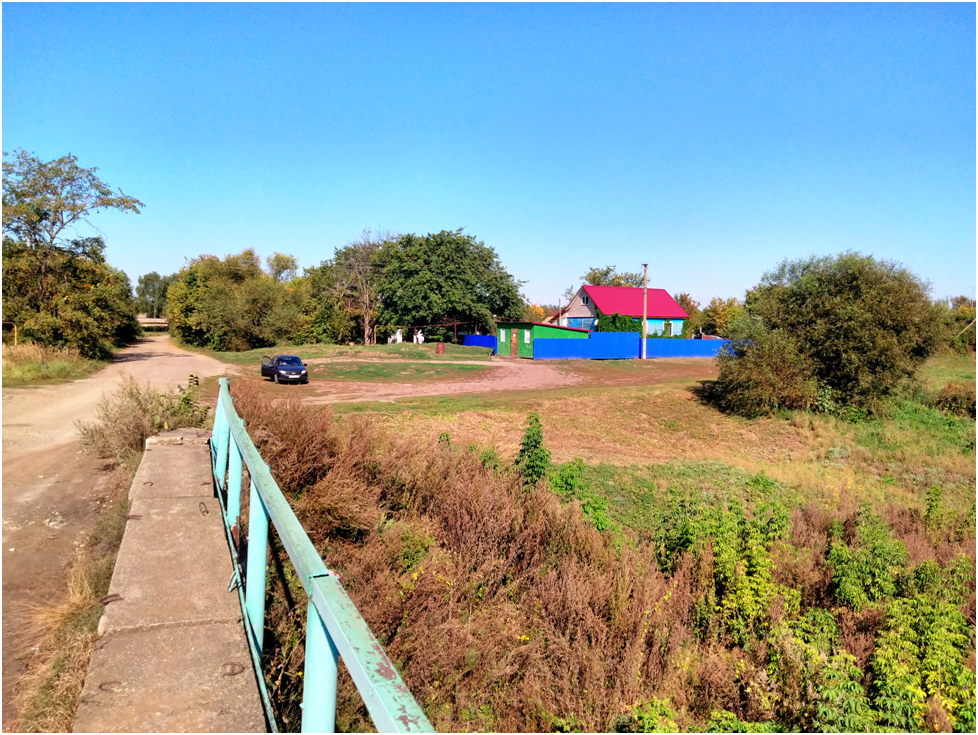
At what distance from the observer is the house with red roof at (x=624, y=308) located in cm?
5425

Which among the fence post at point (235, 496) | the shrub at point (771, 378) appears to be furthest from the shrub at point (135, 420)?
the shrub at point (771, 378)

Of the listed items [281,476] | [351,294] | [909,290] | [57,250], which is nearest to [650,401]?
[909,290]

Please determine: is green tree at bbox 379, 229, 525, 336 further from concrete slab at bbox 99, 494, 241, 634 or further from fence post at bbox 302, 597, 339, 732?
fence post at bbox 302, 597, 339, 732

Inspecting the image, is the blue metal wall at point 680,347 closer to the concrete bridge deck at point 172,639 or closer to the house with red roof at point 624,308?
the house with red roof at point 624,308

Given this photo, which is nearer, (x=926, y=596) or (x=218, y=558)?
(x=218, y=558)

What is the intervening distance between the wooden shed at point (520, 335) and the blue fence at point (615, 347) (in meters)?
1.98

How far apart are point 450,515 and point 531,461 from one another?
2984 mm

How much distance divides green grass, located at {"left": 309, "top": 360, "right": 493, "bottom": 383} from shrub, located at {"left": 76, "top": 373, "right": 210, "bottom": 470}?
704 inches

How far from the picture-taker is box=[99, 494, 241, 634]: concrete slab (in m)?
2.68

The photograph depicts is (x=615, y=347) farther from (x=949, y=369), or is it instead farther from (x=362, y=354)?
(x=949, y=369)

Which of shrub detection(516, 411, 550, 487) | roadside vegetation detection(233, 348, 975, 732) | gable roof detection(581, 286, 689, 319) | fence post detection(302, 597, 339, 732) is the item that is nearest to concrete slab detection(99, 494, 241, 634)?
roadside vegetation detection(233, 348, 975, 732)

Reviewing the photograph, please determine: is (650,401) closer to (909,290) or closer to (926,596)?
(909,290)

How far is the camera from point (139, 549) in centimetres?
338

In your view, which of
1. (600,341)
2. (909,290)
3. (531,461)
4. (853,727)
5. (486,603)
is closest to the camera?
(853,727)
